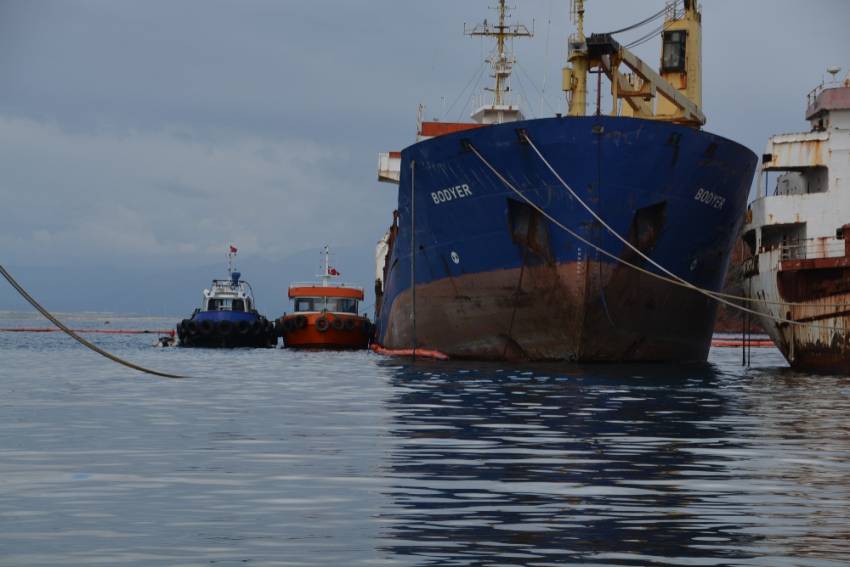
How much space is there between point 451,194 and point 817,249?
986cm

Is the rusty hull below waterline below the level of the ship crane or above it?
below

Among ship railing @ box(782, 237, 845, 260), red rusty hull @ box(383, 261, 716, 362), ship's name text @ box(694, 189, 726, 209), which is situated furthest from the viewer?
ship railing @ box(782, 237, 845, 260)

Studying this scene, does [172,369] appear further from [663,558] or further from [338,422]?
[663,558]

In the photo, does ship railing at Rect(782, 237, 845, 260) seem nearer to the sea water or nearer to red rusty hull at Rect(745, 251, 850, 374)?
red rusty hull at Rect(745, 251, 850, 374)

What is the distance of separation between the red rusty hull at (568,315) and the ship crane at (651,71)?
6.81 metres

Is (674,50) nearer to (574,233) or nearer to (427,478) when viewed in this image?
(574,233)

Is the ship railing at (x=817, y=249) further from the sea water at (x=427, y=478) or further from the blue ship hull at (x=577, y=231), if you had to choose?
the sea water at (x=427, y=478)

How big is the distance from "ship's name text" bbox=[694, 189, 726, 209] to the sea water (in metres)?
8.48

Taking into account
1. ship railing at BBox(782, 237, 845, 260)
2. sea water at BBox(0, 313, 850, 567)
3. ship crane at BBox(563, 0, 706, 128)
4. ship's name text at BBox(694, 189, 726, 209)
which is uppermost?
ship crane at BBox(563, 0, 706, 128)

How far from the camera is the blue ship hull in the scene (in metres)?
27.5

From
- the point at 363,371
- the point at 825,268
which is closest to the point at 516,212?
the point at 363,371

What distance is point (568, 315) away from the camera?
90.4 feet

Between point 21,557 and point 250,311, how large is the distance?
160 feet

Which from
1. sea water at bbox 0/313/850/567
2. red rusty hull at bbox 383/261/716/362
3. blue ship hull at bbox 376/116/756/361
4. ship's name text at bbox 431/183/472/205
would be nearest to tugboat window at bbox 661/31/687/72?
blue ship hull at bbox 376/116/756/361
